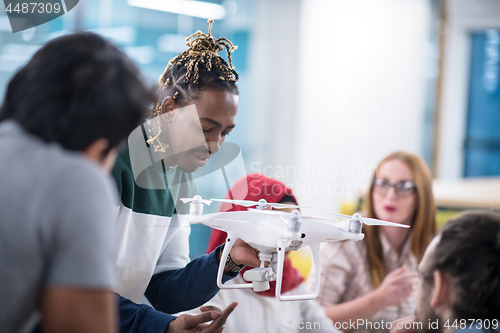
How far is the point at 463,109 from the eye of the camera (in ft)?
11.2

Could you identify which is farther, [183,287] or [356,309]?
[356,309]

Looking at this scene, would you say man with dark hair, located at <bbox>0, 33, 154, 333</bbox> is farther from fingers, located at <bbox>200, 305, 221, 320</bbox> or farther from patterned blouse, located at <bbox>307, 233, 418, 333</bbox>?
patterned blouse, located at <bbox>307, 233, 418, 333</bbox>

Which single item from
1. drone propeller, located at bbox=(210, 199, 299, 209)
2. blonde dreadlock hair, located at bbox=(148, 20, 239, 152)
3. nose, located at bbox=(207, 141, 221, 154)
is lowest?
drone propeller, located at bbox=(210, 199, 299, 209)

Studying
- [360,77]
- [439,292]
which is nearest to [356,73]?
[360,77]

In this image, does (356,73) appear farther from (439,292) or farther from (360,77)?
(439,292)

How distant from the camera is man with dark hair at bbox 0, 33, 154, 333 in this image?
0.38 m

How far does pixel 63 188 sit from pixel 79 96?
4.0 inches

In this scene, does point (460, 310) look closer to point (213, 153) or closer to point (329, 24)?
point (213, 153)

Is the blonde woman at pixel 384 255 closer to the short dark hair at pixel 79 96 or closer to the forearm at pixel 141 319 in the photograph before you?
the forearm at pixel 141 319

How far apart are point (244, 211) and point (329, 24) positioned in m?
2.40

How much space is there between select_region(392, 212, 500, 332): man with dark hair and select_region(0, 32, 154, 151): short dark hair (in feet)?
2.06

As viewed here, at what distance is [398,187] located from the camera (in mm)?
1282

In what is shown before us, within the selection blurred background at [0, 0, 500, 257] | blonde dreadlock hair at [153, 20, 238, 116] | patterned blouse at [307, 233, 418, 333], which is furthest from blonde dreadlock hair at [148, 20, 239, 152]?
blurred background at [0, 0, 500, 257]

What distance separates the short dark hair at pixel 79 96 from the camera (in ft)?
1.40
